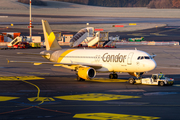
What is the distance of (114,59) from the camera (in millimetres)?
43344

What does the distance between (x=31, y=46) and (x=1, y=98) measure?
240 feet

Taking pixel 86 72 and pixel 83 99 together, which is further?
pixel 86 72

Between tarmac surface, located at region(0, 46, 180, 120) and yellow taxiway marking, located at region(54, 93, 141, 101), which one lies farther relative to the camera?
yellow taxiway marking, located at region(54, 93, 141, 101)

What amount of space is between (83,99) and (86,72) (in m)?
10.7

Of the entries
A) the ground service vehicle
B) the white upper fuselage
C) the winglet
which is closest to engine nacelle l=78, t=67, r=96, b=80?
the white upper fuselage

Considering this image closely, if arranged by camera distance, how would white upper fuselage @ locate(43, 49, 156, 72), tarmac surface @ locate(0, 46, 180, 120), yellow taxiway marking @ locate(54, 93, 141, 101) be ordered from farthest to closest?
white upper fuselage @ locate(43, 49, 156, 72), yellow taxiway marking @ locate(54, 93, 141, 101), tarmac surface @ locate(0, 46, 180, 120)

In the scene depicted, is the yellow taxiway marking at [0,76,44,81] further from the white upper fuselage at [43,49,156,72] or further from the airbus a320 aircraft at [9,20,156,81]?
the white upper fuselage at [43,49,156,72]

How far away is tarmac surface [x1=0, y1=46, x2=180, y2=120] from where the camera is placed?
2522cm

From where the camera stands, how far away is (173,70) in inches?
2234

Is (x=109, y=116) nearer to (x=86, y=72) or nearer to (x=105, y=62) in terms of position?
(x=86, y=72)

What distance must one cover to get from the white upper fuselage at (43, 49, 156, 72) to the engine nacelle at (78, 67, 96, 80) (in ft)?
5.40

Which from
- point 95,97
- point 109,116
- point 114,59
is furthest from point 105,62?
point 109,116

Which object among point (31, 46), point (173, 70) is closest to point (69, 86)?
point (173, 70)

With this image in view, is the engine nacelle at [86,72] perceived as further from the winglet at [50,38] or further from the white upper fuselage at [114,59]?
the winglet at [50,38]
